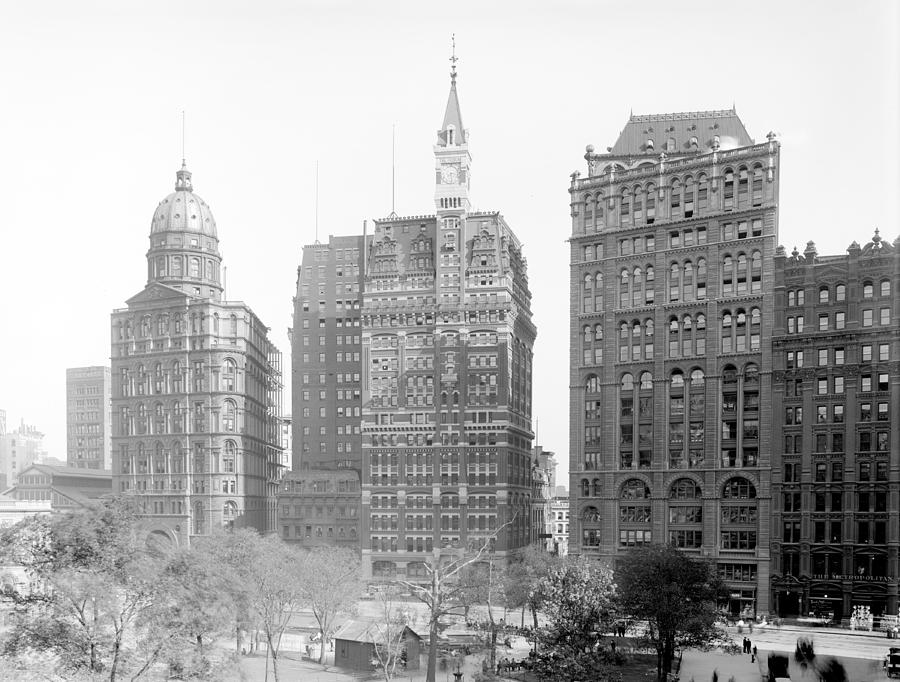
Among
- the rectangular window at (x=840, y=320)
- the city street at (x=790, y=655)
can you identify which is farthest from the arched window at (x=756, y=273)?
the city street at (x=790, y=655)

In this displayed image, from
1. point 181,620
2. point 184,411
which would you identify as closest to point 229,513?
point 184,411

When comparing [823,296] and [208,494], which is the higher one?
[823,296]

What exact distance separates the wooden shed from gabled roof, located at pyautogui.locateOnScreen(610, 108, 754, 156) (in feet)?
284

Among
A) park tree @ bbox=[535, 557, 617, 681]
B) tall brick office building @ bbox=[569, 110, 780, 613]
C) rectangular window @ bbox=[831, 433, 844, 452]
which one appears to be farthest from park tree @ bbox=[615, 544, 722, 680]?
rectangular window @ bbox=[831, 433, 844, 452]

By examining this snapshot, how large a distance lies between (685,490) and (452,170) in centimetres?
7163

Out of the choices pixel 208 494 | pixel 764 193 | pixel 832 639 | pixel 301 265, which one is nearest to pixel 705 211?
pixel 764 193

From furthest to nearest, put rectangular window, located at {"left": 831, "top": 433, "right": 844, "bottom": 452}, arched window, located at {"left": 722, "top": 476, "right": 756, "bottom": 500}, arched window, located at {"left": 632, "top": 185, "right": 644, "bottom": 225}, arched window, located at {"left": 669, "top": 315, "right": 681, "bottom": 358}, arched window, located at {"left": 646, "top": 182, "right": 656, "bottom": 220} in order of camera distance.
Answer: arched window, located at {"left": 632, "top": 185, "right": 644, "bottom": 225} → arched window, located at {"left": 646, "top": 182, "right": 656, "bottom": 220} → arched window, located at {"left": 669, "top": 315, "right": 681, "bottom": 358} → arched window, located at {"left": 722, "top": 476, "right": 756, "bottom": 500} → rectangular window, located at {"left": 831, "top": 433, "right": 844, "bottom": 452}

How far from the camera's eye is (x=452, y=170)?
180m

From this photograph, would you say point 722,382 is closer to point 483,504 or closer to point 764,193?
point 764,193

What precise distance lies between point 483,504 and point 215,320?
63.7m

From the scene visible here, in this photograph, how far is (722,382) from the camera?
465 ft

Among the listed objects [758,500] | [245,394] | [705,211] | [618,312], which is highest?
[705,211]

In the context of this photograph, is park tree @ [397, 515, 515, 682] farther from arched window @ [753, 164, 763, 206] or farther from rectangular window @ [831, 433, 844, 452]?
arched window @ [753, 164, 763, 206]

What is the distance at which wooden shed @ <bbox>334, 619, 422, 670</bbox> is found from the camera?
3939 inches
